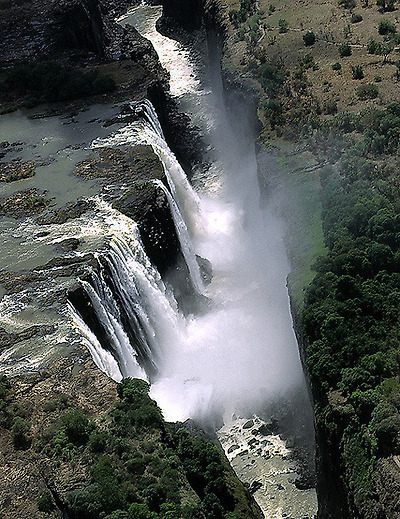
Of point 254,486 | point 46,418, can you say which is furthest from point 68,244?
point 254,486

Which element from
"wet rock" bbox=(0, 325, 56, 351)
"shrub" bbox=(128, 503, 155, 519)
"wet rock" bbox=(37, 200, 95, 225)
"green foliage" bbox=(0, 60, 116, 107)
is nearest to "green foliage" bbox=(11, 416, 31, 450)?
"shrub" bbox=(128, 503, 155, 519)

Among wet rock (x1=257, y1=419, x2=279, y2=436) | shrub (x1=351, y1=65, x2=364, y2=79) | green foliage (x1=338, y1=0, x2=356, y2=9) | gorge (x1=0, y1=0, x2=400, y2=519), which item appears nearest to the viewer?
gorge (x1=0, y1=0, x2=400, y2=519)

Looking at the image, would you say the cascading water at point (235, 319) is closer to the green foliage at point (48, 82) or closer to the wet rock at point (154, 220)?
the wet rock at point (154, 220)

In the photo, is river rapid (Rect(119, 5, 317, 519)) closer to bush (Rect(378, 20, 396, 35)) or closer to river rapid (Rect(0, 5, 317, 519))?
river rapid (Rect(0, 5, 317, 519))

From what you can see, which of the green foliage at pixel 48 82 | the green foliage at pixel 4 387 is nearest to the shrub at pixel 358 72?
the green foliage at pixel 48 82

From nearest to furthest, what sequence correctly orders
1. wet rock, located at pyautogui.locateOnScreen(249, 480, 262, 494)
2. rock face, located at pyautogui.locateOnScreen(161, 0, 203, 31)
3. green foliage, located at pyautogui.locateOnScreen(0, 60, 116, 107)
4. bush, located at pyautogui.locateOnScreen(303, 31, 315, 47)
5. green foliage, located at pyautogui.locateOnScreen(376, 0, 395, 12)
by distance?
1. wet rock, located at pyautogui.locateOnScreen(249, 480, 262, 494)
2. green foliage, located at pyautogui.locateOnScreen(0, 60, 116, 107)
3. bush, located at pyautogui.locateOnScreen(303, 31, 315, 47)
4. green foliage, located at pyautogui.locateOnScreen(376, 0, 395, 12)
5. rock face, located at pyautogui.locateOnScreen(161, 0, 203, 31)

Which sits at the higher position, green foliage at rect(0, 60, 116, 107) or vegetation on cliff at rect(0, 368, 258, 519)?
green foliage at rect(0, 60, 116, 107)

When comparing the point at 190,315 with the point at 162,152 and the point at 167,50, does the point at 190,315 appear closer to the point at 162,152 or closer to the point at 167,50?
the point at 162,152
